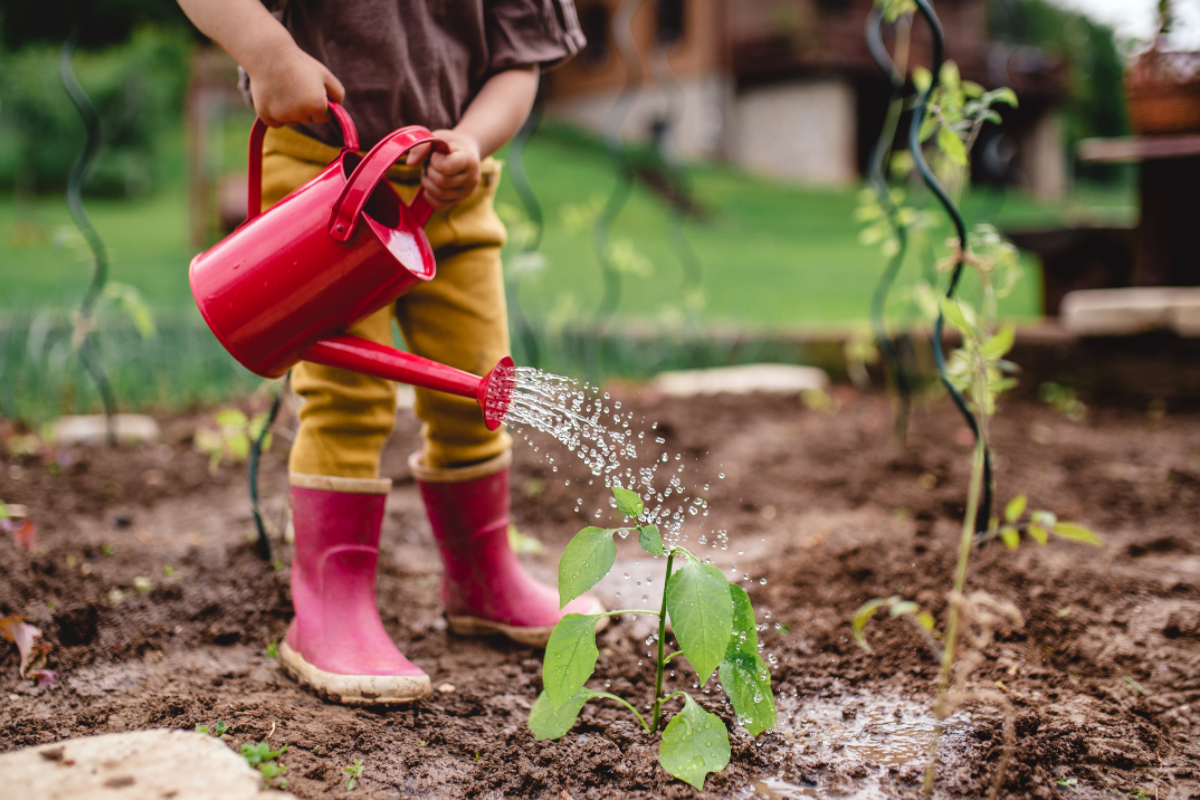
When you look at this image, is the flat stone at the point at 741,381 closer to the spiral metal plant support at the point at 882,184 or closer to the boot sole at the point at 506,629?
the spiral metal plant support at the point at 882,184

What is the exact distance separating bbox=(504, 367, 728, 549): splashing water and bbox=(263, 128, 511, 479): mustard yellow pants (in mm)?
104

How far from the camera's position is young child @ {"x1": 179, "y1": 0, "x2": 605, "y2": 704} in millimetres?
1040

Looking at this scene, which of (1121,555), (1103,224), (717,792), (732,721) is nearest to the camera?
(717,792)

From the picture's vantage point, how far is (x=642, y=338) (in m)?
3.31

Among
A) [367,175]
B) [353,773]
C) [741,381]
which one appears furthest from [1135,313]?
[353,773]

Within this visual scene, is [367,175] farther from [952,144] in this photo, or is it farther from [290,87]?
[952,144]

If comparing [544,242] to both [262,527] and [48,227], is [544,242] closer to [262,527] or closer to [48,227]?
[48,227]

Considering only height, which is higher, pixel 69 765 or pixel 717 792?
pixel 69 765

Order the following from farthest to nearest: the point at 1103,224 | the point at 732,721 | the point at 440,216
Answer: the point at 1103,224, the point at 440,216, the point at 732,721

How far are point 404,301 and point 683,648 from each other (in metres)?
0.69

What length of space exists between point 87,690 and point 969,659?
1.15 meters

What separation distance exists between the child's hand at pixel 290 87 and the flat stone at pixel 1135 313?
245cm

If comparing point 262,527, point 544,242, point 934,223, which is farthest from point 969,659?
point 544,242

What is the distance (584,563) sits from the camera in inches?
34.6
